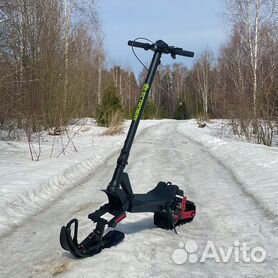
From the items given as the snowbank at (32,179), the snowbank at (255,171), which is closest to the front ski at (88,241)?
the snowbank at (32,179)

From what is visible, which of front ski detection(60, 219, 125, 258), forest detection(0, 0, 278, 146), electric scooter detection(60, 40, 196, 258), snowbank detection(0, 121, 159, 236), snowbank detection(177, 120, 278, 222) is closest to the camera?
front ski detection(60, 219, 125, 258)

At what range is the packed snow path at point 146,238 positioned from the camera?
3.82m

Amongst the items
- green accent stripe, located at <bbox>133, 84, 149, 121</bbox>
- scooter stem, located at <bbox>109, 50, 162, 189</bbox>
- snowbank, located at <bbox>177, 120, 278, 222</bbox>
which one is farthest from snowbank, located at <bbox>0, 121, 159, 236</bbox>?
snowbank, located at <bbox>177, 120, 278, 222</bbox>

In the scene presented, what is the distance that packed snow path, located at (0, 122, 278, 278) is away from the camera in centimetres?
382

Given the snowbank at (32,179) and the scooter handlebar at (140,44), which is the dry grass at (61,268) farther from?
the scooter handlebar at (140,44)

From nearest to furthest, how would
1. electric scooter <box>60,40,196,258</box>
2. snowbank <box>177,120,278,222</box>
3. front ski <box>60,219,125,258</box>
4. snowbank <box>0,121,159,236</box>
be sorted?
front ski <box>60,219,125,258</box>, electric scooter <box>60,40,196,258</box>, snowbank <box>0,121,159,236</box>, snowbank <box>177,120,278,222</box>

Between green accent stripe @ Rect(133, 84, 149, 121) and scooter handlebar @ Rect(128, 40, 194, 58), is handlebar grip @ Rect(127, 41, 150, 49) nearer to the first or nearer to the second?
scooter handlebar @ Rect(128, 40, 194, 58)

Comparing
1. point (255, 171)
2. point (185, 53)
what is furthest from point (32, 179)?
point (185, 53)

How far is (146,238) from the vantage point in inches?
183

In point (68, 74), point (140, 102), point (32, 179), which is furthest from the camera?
point (68, 74)

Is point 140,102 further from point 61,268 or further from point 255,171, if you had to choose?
point 255,171

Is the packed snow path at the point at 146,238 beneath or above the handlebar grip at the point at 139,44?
beneath

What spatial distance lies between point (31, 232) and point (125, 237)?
133 cm

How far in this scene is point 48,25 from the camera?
21.0 meters
